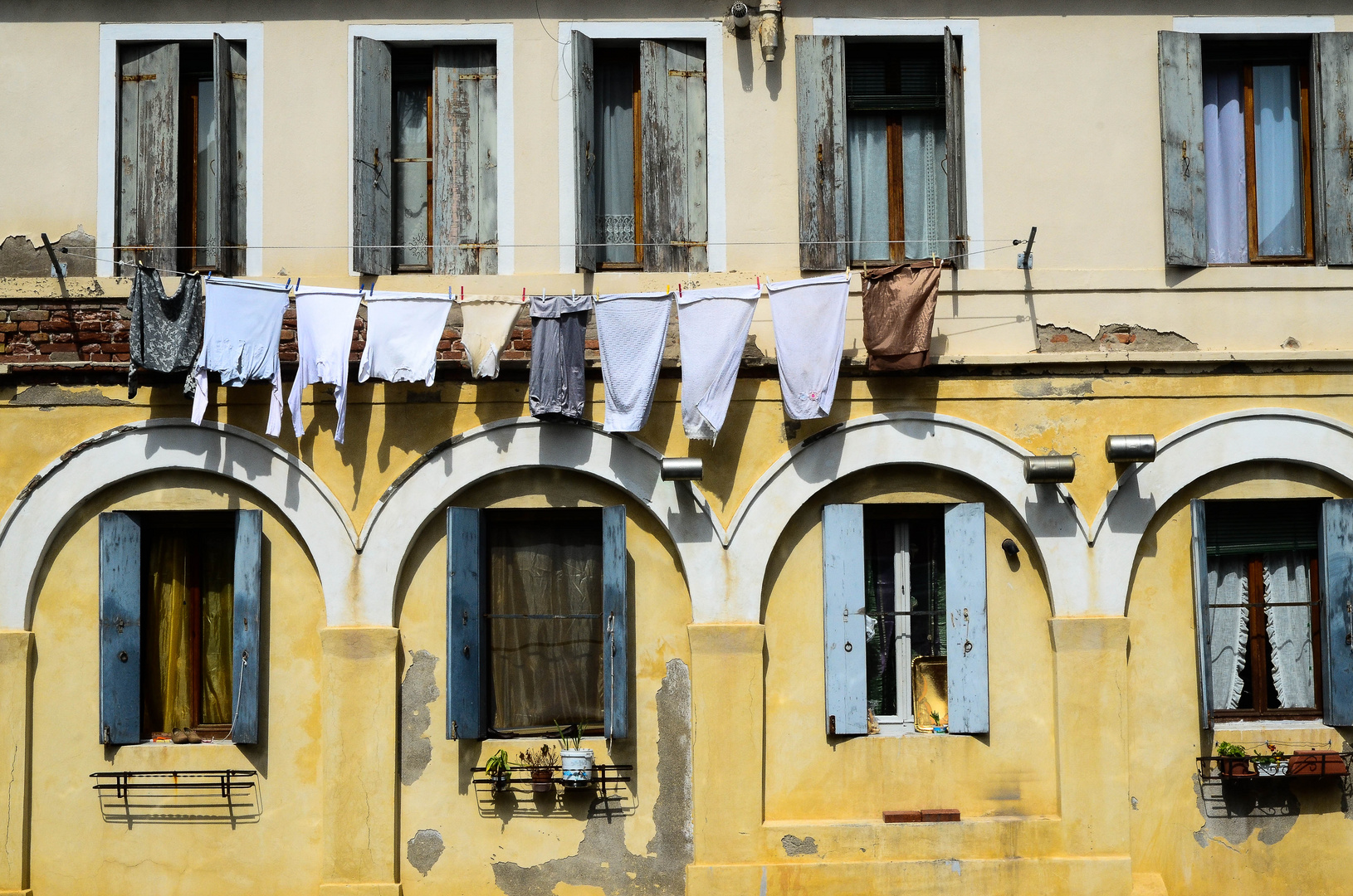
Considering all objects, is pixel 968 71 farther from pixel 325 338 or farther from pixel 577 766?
pixel 577 766

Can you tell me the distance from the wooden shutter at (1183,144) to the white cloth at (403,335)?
550cm

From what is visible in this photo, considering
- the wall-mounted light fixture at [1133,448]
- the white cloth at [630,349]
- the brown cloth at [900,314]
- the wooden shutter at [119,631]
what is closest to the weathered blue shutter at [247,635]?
the wooden shutter at [119,631]

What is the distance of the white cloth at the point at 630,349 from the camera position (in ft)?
29.5

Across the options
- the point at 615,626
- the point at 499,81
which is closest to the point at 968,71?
the point at 499,81

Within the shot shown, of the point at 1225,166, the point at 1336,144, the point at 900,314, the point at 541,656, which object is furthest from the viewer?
the point at 1225,166

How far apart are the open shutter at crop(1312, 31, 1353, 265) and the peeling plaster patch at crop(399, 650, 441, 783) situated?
7503 millimetres

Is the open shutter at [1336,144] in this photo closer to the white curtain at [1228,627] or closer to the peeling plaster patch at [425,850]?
the white curtain at [1228,627]

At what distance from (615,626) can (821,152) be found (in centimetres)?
391

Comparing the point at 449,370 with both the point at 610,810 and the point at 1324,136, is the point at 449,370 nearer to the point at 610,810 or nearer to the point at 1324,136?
the point at 610,810

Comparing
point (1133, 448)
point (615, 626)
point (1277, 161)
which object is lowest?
point (615, 626)

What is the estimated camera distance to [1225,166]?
31.9ft

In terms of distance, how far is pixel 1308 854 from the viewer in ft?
30.1

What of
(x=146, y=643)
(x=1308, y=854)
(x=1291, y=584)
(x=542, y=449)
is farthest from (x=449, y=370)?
(x=1308, y=854)

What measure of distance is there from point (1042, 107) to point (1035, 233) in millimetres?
1003
